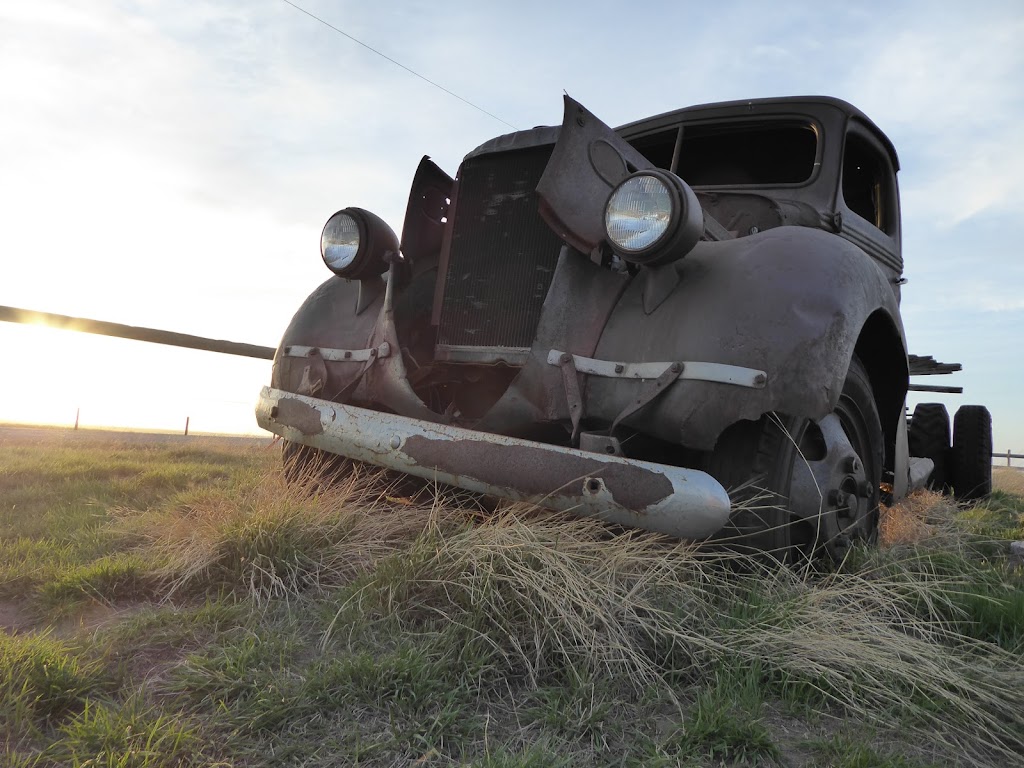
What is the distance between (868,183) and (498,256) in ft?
9.21

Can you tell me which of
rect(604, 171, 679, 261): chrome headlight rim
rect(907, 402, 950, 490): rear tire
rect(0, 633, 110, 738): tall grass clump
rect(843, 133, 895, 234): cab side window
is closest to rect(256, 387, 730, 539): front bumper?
rect(604, 171, 679, 261): chrome headlight rim

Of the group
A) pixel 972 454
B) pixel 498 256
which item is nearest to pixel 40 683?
pixel 498 256

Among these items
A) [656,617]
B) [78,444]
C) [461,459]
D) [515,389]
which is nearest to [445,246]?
[515,389]

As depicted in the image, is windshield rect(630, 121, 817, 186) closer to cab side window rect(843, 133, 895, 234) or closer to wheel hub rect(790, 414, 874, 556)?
cab side window rect(843, 133, 895, 234)

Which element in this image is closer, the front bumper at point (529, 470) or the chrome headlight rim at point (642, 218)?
the front bumper at point (529, 470)

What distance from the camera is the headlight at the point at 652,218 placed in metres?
2.28

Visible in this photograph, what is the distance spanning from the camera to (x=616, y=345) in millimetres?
2496

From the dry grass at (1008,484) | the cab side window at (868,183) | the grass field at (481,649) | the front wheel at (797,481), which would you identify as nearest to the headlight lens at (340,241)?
the grass field at (481,649)

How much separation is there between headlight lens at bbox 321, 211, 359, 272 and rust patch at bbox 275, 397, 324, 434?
79cm

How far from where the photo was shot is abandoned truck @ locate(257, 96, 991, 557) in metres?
2.21

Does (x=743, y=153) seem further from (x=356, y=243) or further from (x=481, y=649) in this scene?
(x=481, y=649)

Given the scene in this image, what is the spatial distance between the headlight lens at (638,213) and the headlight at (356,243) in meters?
1.35

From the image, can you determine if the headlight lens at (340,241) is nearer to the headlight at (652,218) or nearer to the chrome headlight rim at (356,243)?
the chrome headlight rim at (356,243)

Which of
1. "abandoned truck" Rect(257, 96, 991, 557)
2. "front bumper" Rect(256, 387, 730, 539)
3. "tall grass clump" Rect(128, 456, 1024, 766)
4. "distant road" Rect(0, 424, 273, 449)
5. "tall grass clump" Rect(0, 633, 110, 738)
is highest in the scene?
"abandoned truck" Rect(257, 96, 991, 557)
